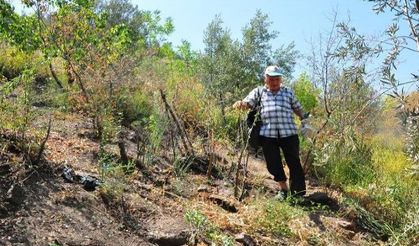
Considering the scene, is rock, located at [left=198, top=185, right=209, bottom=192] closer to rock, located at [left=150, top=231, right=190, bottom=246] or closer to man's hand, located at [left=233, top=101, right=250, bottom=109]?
man's hand, located at [left=233, top=101, right=250, bottom=109]

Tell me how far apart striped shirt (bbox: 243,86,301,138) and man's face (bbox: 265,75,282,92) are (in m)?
0.05

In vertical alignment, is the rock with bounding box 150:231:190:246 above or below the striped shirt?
below

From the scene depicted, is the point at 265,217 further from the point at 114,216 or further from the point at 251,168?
the point at 251,168

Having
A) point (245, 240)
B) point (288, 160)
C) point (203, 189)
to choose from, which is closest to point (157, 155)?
point (203, 189)

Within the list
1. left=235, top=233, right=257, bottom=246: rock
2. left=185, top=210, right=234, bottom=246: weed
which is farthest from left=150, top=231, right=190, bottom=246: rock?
left=235, top=233, right=257, bottom=246: rock

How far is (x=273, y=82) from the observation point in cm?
618

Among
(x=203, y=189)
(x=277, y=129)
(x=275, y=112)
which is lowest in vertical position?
(x=203, y=189)

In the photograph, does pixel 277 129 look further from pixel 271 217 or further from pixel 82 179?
pixel 82 179

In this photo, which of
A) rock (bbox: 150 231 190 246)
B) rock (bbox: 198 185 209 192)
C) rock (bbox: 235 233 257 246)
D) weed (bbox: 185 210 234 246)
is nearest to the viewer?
rock (bbox: 150 231 190 246)

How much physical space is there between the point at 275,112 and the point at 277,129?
0.20m

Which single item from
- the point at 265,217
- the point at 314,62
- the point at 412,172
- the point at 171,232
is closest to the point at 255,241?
the point at 265,217

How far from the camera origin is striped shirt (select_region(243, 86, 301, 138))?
6.07 meters

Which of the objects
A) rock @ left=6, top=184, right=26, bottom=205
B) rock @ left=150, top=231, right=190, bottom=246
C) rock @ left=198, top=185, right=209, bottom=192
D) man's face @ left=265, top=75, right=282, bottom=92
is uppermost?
man's face @ left=265, top=75, right=282, bottom=92

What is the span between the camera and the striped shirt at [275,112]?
6.07 metres
